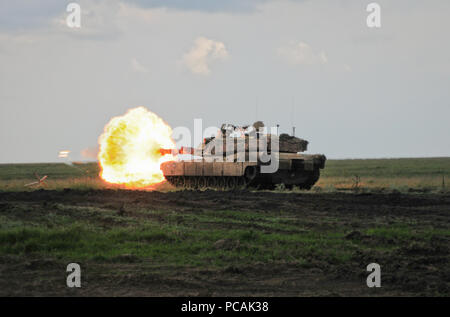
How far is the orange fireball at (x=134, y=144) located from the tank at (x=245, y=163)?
758 millimetres

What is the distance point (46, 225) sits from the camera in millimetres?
14555

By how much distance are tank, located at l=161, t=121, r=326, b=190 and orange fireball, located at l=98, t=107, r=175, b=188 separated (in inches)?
29.8

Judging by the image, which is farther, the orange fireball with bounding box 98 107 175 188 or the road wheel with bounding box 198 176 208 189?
the orange fireball with bounding box 98 107 175 188

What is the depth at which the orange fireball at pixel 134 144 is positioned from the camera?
97.9 feet

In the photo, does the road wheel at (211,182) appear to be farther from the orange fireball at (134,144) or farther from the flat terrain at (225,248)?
the flat terrain at (225,248)

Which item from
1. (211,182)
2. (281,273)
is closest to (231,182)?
(211,182)

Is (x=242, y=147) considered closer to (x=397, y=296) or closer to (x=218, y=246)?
(x=218, y=246)

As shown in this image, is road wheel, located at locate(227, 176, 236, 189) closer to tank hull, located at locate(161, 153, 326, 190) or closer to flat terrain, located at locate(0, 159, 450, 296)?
tank hull, located at locate(161, 153, 326, 190)

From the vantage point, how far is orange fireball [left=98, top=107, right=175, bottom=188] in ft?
97.9

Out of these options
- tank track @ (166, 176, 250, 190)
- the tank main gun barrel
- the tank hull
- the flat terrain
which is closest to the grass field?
tank track @ (166, 176, 250, 190)

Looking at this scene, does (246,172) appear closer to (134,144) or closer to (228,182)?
(228,182)

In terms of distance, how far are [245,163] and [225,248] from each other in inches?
578

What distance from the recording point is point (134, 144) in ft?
97.8

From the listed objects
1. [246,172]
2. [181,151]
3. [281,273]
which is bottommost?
[281,273]
